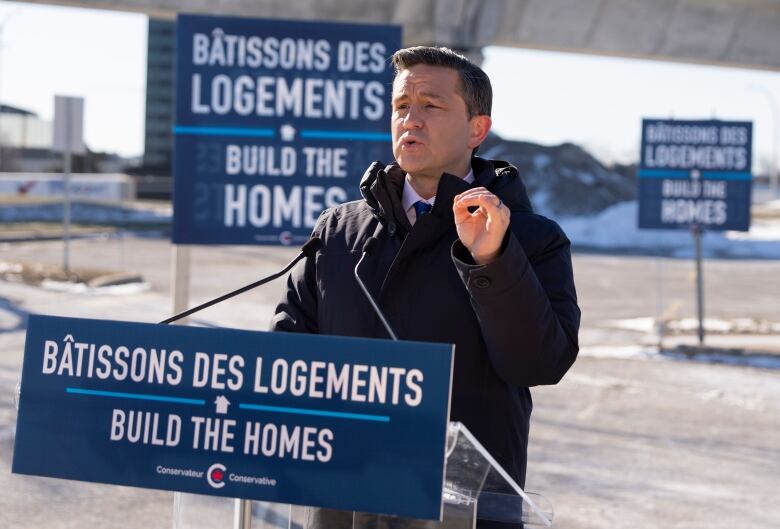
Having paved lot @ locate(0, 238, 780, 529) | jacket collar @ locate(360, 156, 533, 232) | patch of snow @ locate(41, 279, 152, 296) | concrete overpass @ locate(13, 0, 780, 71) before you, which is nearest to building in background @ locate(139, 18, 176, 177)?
patch of snow @ locate(41, 279, 152, 296)

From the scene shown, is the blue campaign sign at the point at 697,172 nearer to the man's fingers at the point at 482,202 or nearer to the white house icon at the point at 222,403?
the man's fingers at the point at 482,202

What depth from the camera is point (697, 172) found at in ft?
46.9

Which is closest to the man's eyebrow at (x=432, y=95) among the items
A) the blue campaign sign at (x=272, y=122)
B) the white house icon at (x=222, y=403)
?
the white house icon at (x=222, y=403)

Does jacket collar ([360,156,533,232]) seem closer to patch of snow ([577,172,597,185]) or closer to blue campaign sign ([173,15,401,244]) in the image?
blue campaign sign ([173,15,401,244])

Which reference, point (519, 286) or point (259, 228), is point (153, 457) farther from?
point (259, 228)

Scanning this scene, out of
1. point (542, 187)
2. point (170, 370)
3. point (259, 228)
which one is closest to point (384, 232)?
point (170, 370)

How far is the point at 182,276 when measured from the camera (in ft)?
26.2

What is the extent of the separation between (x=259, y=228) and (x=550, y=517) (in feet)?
17.3

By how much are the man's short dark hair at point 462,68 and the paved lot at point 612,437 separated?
3.79 ft

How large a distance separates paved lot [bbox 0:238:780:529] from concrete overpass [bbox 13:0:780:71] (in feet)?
13.5

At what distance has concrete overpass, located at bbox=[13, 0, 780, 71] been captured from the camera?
1597 centimetres

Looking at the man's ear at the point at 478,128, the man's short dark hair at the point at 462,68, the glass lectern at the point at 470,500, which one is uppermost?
the man's short dark hair at the point at 462,68

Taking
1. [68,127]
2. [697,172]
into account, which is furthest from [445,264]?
[68,127]

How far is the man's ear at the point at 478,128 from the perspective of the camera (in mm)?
2791
